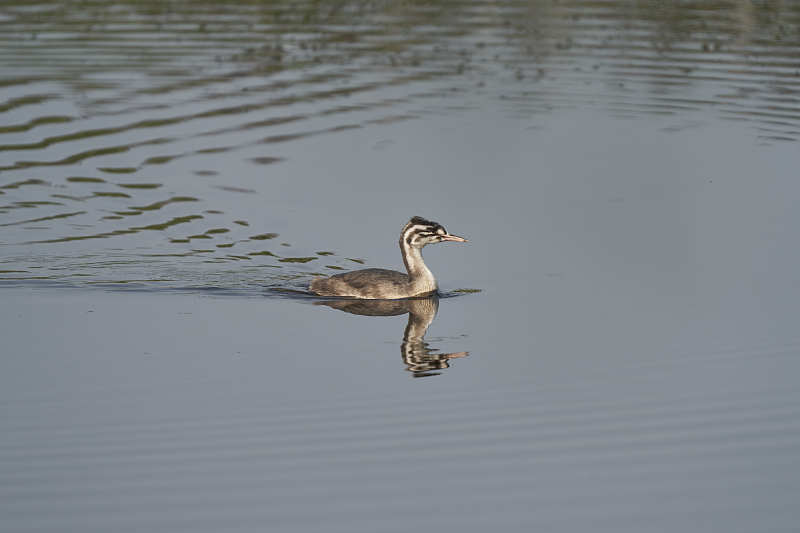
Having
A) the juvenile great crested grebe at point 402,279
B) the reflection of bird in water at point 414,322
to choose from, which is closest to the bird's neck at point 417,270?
the juvenile great crested grebe at point 402,279

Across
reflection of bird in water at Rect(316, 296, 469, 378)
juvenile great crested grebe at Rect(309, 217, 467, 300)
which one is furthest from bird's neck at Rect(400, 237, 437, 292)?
reflection of bird in water at Rect(316, 296, 469, 378)

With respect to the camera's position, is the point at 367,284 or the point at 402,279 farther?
the point at 402,279

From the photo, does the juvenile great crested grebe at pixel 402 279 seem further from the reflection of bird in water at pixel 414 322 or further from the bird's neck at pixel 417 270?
the reflection of bird in water at pixel 414 322

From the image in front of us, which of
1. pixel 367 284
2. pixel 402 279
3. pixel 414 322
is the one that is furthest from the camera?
pixel 402 279

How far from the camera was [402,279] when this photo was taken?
16.3m

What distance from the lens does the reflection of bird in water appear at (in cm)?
1315

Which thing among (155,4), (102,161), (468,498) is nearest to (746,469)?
(468,498)

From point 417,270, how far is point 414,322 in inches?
49.2

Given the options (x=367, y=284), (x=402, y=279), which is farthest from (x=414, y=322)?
(x=402, y=279)

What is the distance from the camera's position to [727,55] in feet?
102

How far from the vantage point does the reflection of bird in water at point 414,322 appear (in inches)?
518

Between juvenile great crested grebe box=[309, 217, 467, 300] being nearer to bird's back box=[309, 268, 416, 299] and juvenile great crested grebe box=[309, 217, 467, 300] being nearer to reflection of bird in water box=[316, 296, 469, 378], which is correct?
bird's back box=[309, 268, 416, 299]

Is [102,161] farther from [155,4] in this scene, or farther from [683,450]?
[155,4]

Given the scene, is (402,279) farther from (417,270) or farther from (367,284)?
(367,284)
